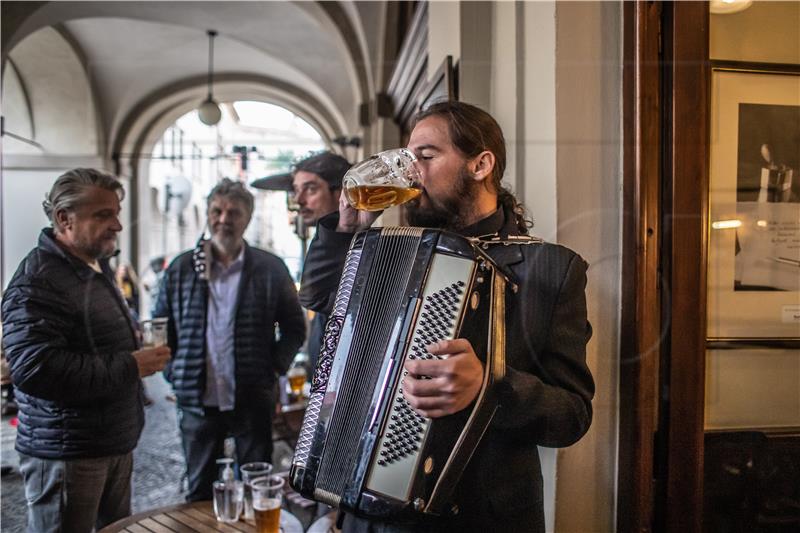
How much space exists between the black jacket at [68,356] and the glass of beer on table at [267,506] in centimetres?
48

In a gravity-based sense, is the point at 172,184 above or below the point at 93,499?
above

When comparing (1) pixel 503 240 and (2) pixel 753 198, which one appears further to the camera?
(2) pixel 753 198

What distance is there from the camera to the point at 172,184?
2.01m

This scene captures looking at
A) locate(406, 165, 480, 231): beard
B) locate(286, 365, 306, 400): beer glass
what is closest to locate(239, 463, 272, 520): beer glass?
locate(406, 165, 480, 231): beard

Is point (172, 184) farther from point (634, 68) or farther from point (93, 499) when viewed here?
point (634, 68)

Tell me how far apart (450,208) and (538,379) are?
14.7 inches

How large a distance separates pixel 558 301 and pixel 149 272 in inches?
51.2

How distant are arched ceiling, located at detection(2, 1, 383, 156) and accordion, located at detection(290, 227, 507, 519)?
1.31 m

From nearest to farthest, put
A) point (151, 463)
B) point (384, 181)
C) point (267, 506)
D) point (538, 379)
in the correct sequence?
point (538, 379), point (384, 181), point (267, 506), point (151, 463)

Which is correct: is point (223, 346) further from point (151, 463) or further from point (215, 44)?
point (215, 44)

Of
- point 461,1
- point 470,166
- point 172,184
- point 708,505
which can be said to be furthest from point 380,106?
point 708,505

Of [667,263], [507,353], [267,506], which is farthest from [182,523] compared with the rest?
[667,263]

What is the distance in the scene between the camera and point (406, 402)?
96 cm

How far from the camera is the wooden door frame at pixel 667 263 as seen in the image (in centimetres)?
137
